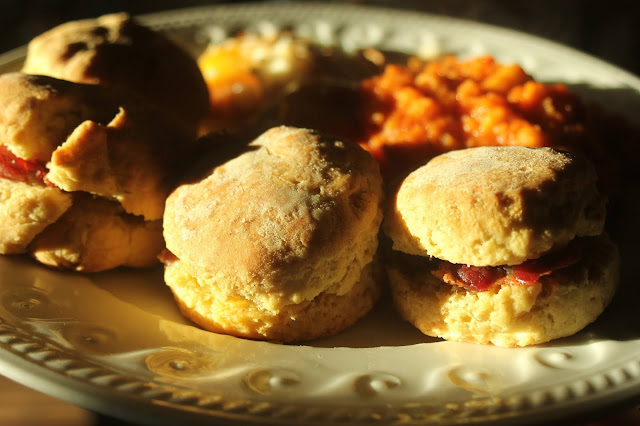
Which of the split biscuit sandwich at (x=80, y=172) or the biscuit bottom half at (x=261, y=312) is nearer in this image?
the biscuit bottom half at (x=261, y=312)

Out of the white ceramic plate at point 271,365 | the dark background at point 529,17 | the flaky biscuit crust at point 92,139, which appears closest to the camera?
the white ceramic plate at point 271,365

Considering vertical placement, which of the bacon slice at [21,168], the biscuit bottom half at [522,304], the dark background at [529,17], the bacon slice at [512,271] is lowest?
the biscuit bottom half at [522,304]

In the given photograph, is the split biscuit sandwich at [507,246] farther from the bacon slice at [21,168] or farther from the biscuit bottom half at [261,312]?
the bacon slice at [21,168]

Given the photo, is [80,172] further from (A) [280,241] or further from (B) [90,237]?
(A) [280,241]

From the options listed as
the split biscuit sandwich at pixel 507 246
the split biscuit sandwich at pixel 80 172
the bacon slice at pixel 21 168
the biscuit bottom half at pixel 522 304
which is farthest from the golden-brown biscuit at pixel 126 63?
the biscuit bottom half at pixel 522 304

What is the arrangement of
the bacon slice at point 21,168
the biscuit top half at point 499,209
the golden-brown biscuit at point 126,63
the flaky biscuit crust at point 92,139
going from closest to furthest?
the biscuit top half at point 499,209 < the flaky biscuit crust at point 92,139 < the bacon slice at point 21,168 < the golden-brown biscuit at point 126,63

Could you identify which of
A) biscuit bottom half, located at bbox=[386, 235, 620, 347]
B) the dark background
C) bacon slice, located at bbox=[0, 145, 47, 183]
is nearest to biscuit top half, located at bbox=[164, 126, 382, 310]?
biscuit bottom half, located at bbox=[386, 235, 620, 347]

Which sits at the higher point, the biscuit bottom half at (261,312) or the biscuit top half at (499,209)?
the biscuit top half at (499,209)
